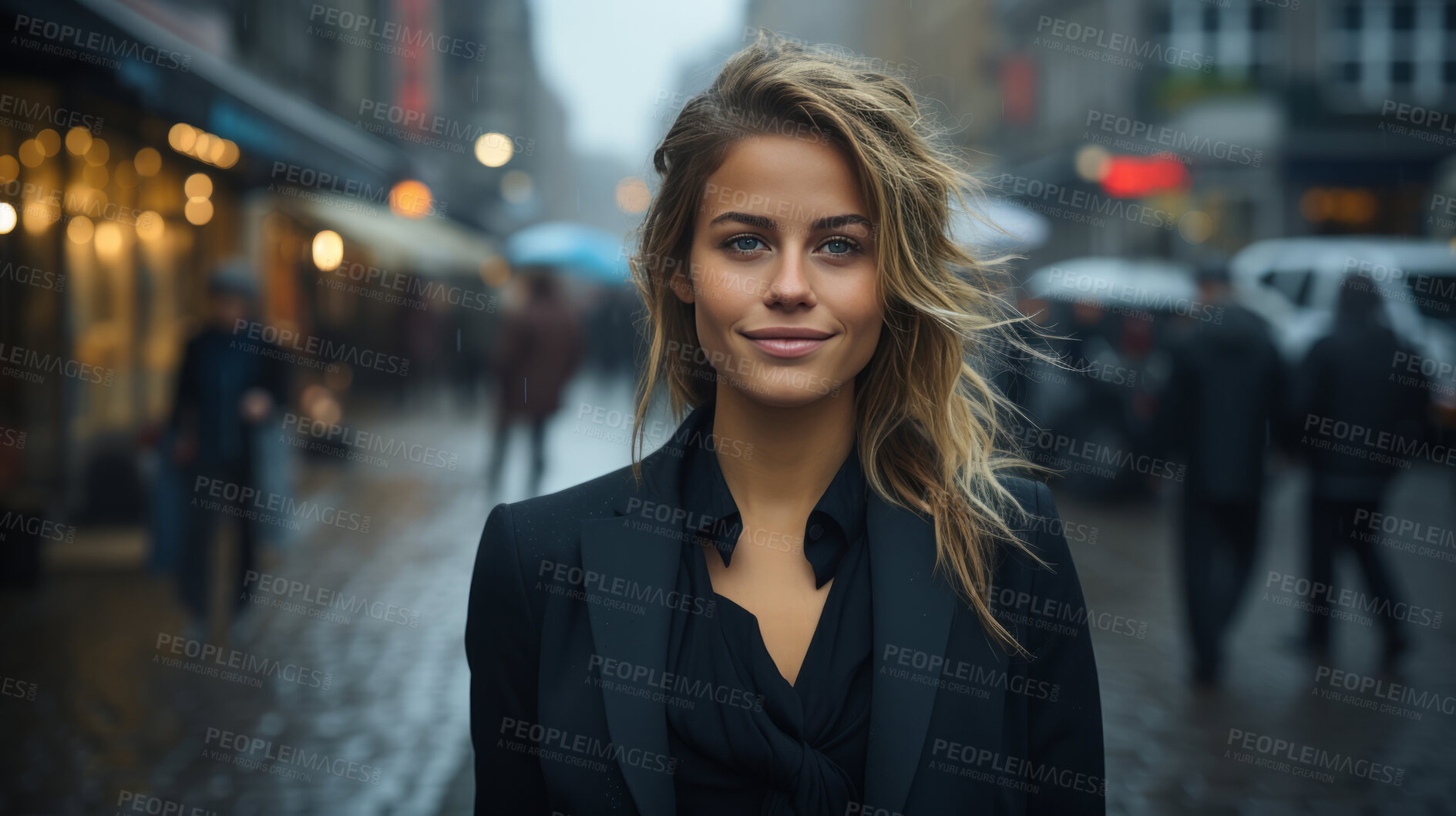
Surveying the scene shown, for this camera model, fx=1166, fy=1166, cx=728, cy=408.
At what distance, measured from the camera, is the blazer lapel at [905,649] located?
183cm

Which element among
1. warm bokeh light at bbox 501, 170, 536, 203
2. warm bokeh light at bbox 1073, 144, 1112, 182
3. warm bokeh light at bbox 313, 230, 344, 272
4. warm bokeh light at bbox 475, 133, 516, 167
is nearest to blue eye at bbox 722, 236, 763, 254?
warm bokeh light at bbox 313, 230, 344, 272

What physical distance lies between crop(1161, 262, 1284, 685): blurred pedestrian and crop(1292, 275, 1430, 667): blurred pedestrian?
1.29ft

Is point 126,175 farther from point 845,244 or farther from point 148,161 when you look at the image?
point 845,244

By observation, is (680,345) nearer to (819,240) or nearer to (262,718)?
(819,240)

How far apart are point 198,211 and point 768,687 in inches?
598

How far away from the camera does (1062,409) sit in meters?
12.7

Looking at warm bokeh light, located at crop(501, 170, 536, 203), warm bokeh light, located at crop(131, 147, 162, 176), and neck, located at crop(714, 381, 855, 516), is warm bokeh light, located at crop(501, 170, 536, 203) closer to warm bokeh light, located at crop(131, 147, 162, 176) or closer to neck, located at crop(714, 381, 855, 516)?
warm bokeh light, located at crop(131, 147, 162, 176)

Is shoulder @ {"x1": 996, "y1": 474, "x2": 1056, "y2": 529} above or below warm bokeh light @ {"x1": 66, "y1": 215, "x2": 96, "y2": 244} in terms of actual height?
above

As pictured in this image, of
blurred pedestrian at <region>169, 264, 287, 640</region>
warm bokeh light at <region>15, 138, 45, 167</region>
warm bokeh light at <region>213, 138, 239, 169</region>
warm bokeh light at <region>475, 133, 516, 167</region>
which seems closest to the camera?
blurred pedestrian at <region>169, 264, 287, 640</region>

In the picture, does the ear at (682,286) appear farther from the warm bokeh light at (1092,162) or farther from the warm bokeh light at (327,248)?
the warm bokeh light at (1092,162)

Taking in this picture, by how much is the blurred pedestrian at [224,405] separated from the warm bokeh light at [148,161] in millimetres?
6140

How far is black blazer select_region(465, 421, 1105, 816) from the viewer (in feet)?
6.05

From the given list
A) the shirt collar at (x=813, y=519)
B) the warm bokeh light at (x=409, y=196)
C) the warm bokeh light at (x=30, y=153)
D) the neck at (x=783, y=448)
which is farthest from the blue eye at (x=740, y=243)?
the warm bokeh light at (x=409, y=196)

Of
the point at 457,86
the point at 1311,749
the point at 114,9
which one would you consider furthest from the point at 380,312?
the point at 457,86
